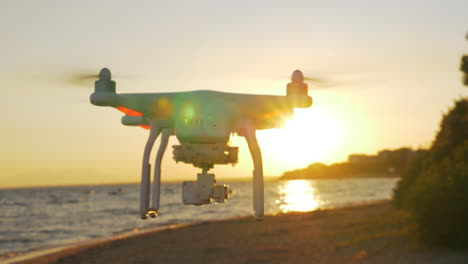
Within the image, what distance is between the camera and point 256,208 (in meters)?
2.98

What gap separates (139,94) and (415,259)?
38508 mm

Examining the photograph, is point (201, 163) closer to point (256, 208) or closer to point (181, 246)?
point (256, 208)

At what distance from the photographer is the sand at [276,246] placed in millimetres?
42625

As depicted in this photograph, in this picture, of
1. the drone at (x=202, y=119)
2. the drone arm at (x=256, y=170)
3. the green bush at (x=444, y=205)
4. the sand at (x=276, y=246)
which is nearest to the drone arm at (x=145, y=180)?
the drone at (x=202, y=119)

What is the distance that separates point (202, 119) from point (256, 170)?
413mm

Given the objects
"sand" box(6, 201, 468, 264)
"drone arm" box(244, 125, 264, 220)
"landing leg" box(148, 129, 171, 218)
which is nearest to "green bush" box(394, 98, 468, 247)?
"sand" box(6, 201, 468, 264)

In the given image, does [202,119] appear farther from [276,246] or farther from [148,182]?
[276,246]

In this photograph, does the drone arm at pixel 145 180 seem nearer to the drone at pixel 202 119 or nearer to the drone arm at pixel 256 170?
the drone at pixel 202 119

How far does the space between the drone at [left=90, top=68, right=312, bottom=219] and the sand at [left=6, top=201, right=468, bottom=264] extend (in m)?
36.4

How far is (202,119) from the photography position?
295cm

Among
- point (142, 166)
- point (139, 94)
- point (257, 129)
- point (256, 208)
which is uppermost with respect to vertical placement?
point (139, 94)

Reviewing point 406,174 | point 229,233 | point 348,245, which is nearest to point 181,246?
point 229,233

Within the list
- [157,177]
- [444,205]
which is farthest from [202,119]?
[444,205]

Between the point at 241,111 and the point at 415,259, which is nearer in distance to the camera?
the point at 241,111
